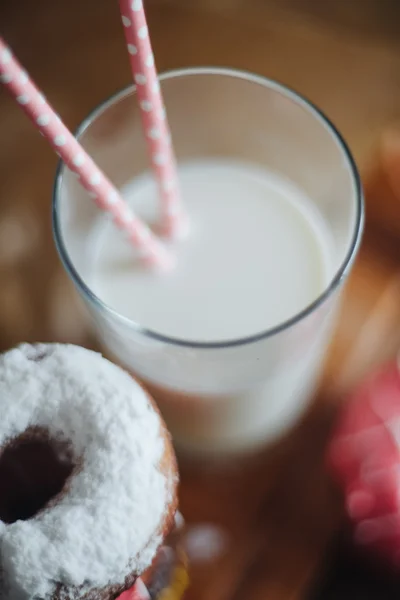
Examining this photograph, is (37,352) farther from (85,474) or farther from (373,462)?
(373,462)

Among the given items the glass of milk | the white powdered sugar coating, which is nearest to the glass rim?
the glass of milk

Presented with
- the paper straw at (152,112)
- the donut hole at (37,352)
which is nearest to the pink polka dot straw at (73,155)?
the paper straw at (152,112)

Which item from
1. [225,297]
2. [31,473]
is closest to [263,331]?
[225,297]

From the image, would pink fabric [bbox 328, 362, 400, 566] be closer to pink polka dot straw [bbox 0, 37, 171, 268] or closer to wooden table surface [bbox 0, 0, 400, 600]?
wooden table surface [bbox 0, 0, 400, 600]

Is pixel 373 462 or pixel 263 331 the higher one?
pixel 263 331

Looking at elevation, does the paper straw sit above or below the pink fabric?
above

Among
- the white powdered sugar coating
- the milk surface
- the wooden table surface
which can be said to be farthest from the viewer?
the wooden table surface

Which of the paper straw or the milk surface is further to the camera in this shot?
the milk surface

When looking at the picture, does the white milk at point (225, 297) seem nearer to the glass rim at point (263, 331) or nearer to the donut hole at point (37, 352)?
the glass rim at point (263, 331)
